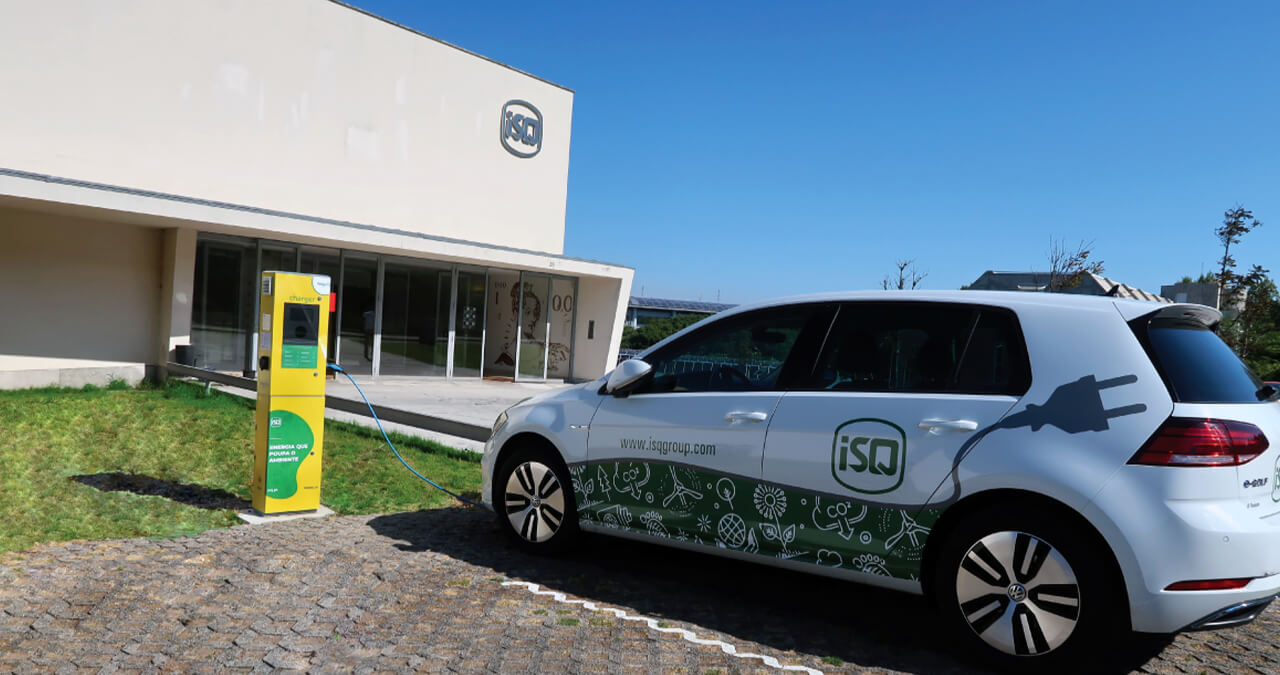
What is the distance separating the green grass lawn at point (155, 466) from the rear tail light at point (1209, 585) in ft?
17.6

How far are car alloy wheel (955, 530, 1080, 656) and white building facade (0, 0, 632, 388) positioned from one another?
1329 centimetres

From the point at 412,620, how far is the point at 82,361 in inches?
529

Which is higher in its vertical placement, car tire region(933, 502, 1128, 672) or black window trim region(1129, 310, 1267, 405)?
black window trim region(1129, 310, 1267, 405)

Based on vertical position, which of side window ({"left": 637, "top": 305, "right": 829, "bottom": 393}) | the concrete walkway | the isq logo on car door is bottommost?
the concrete walkway

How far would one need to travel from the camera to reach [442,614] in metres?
4.32

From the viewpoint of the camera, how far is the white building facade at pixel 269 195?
14.1 metres

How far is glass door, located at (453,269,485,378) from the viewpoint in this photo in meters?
20.2

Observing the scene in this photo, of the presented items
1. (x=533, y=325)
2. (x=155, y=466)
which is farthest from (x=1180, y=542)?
(x=533, y=325)

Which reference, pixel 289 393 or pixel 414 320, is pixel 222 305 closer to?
pixel 414 320

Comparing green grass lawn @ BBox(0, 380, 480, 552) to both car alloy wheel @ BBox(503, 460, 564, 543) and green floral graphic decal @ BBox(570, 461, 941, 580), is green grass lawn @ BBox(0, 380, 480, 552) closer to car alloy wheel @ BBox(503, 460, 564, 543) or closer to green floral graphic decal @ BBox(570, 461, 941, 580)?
car alloy wheel @ BBox(503, 460, 564, 543)

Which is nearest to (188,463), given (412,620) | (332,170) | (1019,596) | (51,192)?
(412,620)

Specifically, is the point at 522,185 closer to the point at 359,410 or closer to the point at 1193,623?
the point at 359,410

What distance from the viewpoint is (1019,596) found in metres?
3.61

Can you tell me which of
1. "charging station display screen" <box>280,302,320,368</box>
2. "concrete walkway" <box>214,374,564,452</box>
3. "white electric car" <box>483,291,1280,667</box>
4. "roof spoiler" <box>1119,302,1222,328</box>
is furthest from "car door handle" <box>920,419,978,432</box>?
"concrete walkway" <box>214,374,564,452</box>
